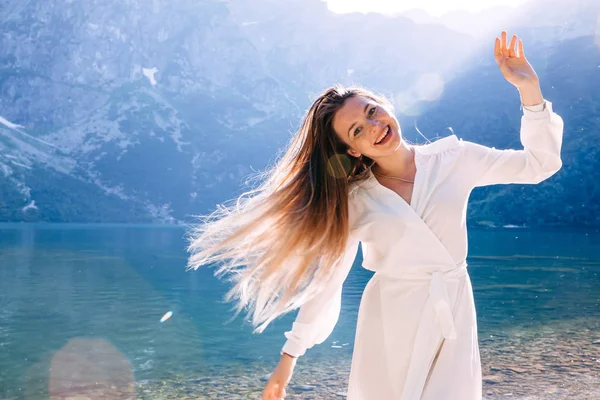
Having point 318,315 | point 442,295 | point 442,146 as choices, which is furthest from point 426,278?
point 442,146

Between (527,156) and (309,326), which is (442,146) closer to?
(527,156)

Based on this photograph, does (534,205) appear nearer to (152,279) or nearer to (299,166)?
(152,279)

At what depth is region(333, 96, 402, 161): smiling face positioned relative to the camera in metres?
3.28

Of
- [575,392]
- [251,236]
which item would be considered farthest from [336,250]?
[575,392]

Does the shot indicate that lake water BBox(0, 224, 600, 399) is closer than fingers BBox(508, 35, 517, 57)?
No

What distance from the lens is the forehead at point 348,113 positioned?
3354 millimetres

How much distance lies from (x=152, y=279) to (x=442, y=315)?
31.6 metres

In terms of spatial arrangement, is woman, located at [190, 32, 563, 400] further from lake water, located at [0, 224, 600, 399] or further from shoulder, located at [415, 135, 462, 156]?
lake water, located at [0, 224, 600, 399]

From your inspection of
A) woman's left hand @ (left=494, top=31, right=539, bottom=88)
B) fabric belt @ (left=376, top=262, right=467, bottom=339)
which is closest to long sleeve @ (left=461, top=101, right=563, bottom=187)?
woman's left hand @ (left=494, top=31, right=539, bottom=88)

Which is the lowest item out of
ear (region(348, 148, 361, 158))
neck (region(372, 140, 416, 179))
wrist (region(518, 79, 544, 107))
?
neck (region(372, 140, 416, 179))

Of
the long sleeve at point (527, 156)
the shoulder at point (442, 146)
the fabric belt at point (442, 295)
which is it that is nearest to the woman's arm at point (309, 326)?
the fabric belt at point (442, 295)

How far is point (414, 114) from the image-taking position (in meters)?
190

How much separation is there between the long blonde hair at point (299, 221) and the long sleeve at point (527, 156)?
603 mm

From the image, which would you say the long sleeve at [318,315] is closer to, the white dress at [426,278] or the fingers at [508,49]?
the white dress at [426,278]
